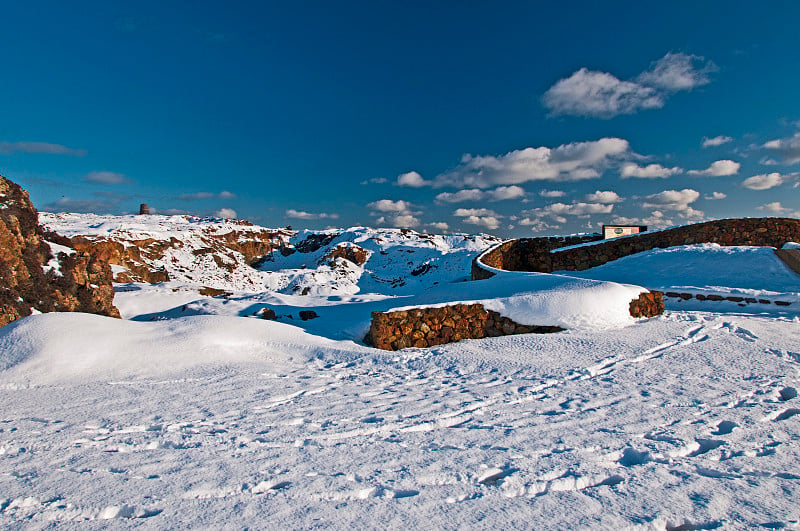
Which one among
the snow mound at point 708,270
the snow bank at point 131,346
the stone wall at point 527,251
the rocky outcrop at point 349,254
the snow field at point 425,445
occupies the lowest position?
the snow field at point 425,445

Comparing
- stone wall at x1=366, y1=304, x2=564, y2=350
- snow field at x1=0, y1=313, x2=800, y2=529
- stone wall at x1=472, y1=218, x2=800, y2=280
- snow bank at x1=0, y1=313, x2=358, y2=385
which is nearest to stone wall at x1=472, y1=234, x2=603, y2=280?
stone wall at x1=472, y1=218, x2=800, y2=280

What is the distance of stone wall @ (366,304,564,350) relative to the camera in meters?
6.62

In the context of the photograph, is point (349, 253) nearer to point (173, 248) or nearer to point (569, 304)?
point (173, 248)

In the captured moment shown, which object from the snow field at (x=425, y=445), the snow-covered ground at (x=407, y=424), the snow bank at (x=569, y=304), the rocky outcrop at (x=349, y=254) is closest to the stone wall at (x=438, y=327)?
the snow bank at (x=569, y=304)

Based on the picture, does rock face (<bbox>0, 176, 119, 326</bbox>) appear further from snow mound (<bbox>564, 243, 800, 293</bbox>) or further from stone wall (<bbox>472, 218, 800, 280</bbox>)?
snow mound (<bbox>564, 243, 800, 293</bbox>)

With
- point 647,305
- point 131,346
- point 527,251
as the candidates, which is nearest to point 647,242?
point 527,251

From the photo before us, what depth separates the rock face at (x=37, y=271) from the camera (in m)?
8.16

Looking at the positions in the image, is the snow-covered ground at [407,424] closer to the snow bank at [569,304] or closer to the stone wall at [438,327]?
the snow bank at [569,304]

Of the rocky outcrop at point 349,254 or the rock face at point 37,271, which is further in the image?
the rocky outcrop at point 349,254

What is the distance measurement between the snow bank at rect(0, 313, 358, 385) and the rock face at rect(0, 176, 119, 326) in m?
2.90

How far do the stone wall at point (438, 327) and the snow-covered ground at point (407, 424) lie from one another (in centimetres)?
30

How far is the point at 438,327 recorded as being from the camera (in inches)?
269

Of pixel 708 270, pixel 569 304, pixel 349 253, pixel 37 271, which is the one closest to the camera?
pixel 569 304

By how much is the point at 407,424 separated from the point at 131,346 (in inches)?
179
